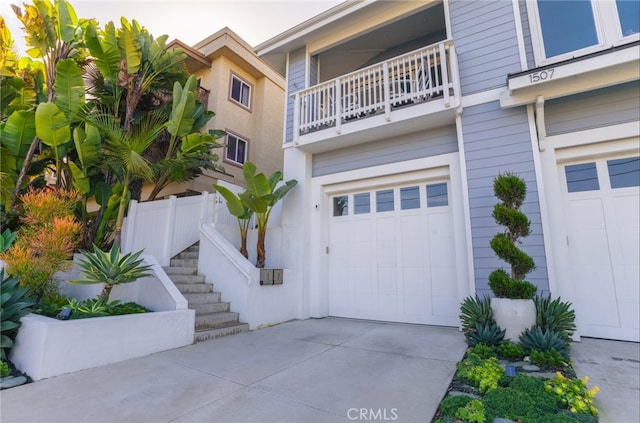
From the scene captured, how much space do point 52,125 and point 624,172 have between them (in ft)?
33.5

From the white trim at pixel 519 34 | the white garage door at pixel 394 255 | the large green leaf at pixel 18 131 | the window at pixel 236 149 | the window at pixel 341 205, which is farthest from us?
the window at pixel 236 149

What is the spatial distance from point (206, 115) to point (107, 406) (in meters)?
7.93

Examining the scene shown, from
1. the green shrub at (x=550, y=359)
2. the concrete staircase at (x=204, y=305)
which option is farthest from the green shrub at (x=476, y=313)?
the concrete staircase at (x=204, y=305)

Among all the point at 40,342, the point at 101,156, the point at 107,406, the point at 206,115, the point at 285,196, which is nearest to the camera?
the point at 107,406

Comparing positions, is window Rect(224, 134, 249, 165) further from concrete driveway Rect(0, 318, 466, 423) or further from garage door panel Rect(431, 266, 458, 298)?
garage door panel Rect(431, 266, 458, 298)

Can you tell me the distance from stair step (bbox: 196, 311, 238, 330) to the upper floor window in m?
7.02

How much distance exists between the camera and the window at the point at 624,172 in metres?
4.58

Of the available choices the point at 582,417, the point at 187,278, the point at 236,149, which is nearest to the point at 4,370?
the point at 187,278

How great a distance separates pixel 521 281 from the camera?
13.8 ft

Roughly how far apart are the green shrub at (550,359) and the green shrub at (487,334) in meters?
0.50

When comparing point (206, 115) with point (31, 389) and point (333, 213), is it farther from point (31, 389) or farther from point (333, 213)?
point (31, 389)

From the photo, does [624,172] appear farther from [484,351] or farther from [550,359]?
[484,351]

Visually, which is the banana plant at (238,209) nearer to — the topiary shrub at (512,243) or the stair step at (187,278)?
the stair step at (187,278)

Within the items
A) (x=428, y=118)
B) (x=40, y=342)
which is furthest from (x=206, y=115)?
(x=40, y=342)
